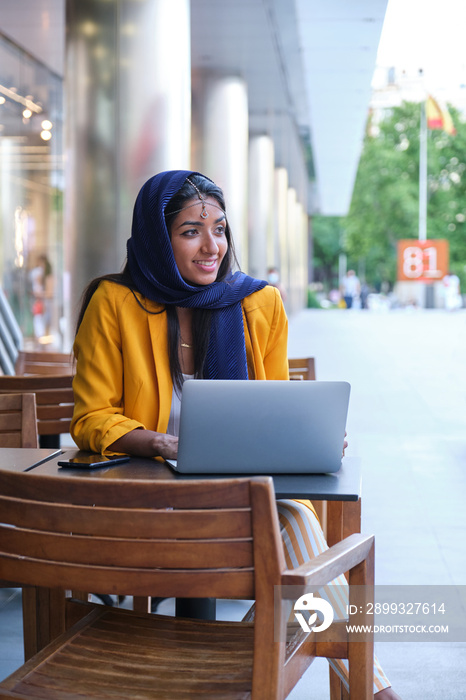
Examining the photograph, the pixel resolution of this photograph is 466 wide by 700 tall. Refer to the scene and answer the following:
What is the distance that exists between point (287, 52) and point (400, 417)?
6445 millimetres

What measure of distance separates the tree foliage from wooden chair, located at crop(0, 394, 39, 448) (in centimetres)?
5047

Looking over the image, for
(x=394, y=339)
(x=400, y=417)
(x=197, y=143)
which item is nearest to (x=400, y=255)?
(x=394, y=339)

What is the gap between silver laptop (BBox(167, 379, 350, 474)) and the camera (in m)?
1.89

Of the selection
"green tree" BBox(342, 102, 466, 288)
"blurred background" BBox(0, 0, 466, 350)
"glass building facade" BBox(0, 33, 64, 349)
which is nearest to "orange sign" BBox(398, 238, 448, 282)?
"blurred background" BBox(0, 0, 466, 350)

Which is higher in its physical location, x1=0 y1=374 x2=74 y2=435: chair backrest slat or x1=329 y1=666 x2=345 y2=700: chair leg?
x1=0 y1=374 x2=74 y2=435: chair backrest slat

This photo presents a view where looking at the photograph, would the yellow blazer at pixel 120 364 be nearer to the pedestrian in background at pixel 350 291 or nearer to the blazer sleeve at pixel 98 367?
the blazer sleeve at pixel 98 367

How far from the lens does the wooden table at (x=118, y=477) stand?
1867 mm

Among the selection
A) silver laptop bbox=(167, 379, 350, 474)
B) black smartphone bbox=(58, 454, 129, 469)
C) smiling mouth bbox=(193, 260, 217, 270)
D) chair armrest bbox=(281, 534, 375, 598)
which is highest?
smiling mouth bbox=(193, 260, 217, 270)

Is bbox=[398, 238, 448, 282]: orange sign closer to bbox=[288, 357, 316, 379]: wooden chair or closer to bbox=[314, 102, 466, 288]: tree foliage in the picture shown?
bbox=[314, 102, 466, 288]: tree foliage

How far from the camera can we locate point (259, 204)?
1706cm

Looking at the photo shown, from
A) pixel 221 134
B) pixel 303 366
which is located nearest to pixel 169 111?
pixel 303 366

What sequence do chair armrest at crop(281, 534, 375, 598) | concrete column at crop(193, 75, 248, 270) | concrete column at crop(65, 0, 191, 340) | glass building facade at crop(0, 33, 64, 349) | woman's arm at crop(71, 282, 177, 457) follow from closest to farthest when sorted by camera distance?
chair armrest at crop(281, 534, 375, 598)
woman's arm at crop(71, 282, 177, 457)
concrete column at crop(65, 0, 191, 340)
glass building facade at crop(0, 33, 64, 349)
concrete column at crop(193, 75, 248, 270)

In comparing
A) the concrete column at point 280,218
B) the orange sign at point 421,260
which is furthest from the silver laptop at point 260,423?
the orange sign at point 421,260

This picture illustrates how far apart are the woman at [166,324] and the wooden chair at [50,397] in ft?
3.65
